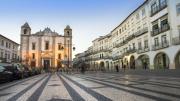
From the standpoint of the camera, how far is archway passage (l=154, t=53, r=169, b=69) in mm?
33606

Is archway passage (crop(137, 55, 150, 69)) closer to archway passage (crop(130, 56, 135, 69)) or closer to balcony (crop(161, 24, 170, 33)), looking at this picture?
archway passage (crop(130, 56, 135, 69))

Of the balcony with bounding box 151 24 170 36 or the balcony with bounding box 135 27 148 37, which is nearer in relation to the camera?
the balcony with bounding box 151 24 170 36

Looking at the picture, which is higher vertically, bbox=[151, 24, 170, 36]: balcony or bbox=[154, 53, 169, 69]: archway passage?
bbox=[151, 24, 170, 36]: balcony

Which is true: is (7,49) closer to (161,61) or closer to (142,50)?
(142,50)

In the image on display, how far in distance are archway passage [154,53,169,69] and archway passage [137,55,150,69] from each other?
2732mm

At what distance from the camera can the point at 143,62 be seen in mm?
42188

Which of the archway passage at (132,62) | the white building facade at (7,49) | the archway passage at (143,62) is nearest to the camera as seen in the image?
the archway passage at (143,62)

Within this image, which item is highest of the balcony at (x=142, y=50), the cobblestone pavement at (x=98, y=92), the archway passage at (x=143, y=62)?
the balcony at (x=142, y=50)

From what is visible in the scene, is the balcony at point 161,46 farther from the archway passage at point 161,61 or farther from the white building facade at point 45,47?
the white building facade at point 45,47

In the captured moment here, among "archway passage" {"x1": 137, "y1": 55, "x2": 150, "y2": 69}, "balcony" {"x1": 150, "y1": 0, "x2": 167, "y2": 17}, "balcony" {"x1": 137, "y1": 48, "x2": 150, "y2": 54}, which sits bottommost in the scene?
"archway passage" {"x1": 137, "y1": 55, "x2": 150, "y2": 69}

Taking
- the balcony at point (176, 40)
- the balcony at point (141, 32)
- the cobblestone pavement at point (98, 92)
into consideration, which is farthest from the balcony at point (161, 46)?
the cobblestone pavement at point (98, 92)

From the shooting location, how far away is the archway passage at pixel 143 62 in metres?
39.6

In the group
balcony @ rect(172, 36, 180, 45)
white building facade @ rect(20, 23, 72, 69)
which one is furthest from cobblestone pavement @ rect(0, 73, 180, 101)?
white building facade @ rect(20, 23, 72, 69)

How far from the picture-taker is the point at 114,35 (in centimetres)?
6438
